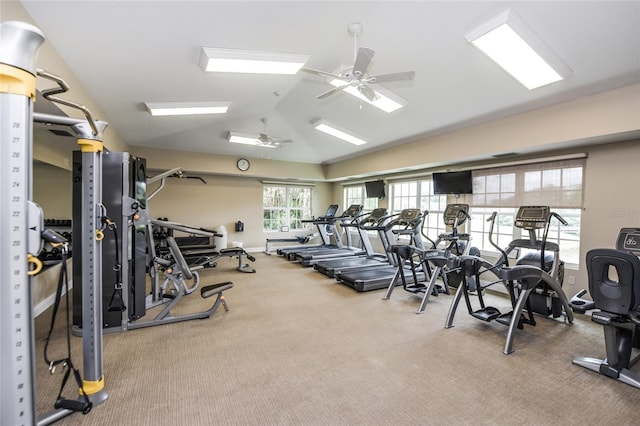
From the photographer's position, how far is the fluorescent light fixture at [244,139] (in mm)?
6219

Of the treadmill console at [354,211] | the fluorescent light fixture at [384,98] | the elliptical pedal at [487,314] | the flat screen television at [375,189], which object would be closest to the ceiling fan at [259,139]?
the fluorescent light fixture at [384,98]

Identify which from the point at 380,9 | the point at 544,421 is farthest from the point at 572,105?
the point at 544,421

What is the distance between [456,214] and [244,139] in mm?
4763

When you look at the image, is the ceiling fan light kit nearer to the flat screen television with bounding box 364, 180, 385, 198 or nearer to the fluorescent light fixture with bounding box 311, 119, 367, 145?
the fluorescent light fixture with bounding box 311, 119, 367, 145

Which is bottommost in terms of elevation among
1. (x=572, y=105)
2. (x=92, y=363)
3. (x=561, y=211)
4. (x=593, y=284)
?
(x=92, y=363)

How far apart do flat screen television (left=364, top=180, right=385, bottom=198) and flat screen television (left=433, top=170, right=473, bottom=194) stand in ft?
6.24

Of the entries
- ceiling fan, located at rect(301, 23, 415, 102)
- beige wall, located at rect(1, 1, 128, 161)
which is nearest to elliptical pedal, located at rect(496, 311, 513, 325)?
ceiling fan, located at rect(301, 23, 415, 102)

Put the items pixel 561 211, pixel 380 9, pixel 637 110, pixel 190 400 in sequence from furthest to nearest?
pixel 561 211, pixel 637 110, pixel 380 9, pixel 190 400

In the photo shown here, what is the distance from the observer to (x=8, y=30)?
1072mm

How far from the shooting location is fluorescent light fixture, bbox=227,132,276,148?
6.22 m

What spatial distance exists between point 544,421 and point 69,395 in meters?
3.38

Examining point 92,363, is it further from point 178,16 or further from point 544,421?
point 544,421

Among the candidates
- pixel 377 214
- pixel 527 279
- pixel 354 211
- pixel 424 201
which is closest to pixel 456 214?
pixel 377 214

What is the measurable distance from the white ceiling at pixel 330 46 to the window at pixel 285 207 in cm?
439
